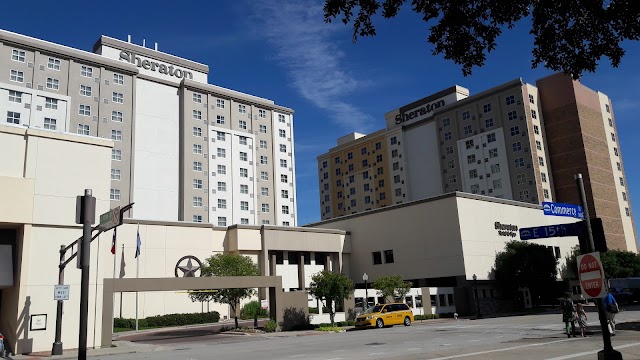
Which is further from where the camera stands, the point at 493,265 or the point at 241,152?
the point at 241,152

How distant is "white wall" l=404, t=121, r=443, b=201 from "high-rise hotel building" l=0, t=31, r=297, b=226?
26961mm

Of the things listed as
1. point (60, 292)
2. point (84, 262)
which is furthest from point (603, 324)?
point (60, 292)

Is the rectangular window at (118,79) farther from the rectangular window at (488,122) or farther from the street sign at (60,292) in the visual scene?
the rectangular window at (488,122)

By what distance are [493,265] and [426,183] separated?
4338 centimetres

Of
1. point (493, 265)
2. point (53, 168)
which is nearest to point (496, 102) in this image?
point (493, 265)

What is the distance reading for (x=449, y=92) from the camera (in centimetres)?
10031

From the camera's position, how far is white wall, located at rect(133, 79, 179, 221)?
2731 inches

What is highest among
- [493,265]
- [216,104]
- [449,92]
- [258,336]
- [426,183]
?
[449,92]

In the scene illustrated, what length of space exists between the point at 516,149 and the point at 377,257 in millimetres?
36754

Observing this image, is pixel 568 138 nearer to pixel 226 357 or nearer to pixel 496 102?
pixel 496 102

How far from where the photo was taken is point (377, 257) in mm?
63156

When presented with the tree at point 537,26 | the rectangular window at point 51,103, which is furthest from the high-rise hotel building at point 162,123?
the tree at point 537,26

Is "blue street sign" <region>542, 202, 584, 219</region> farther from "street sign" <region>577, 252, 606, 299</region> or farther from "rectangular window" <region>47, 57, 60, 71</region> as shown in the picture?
"rectangular window" <region>47, 57, 60, 71</region>

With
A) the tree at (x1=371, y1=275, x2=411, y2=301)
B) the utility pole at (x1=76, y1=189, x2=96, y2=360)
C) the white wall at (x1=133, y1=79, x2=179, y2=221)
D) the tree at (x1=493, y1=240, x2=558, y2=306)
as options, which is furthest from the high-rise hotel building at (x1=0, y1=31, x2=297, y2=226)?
the utility pole at (x1=76, y1=189, x2=96, y2=360)
